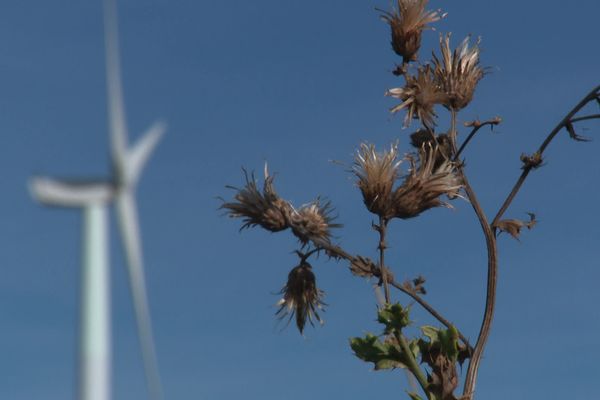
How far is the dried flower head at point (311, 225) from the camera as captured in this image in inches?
517

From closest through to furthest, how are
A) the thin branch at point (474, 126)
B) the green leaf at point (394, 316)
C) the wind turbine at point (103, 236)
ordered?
1. the wind turbine at point (103, 236)
2. the green leaf at point (394, 316)
3. the thin branch at point (474, 126)

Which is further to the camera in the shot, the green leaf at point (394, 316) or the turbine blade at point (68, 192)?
the green leaf at point (394, 316)

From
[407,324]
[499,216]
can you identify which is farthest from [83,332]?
[499,216]

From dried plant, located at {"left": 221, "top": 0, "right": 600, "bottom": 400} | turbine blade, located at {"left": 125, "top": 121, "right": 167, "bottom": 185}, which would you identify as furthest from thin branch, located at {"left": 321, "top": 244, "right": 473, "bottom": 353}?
turbine blade, located at {"left": 125, "top": 121, "right": 167, "bottom": 185}

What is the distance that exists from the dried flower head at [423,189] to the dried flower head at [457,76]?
0.82m

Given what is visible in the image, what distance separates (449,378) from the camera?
12836 mm

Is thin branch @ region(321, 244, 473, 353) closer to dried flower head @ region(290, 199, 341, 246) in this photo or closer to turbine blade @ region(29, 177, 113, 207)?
dried flower head @ region(290, 199, 341, 246)

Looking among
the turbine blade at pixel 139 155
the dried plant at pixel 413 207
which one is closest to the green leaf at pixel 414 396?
the dried plant at pixel 413 207

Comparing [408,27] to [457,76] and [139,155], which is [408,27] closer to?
[457,76]

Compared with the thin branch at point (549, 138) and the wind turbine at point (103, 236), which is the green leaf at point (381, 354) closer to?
the thin branch at point (549, 138)

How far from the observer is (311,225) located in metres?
13.1

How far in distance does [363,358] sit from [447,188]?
6.48 feet

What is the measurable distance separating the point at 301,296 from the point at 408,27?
314 cm

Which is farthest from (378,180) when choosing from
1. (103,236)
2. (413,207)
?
(103,236)
